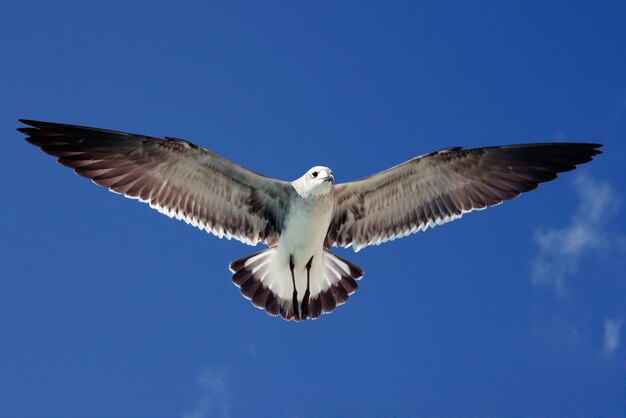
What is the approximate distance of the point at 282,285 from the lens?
10695 mm

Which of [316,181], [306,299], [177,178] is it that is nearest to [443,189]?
[316,181]

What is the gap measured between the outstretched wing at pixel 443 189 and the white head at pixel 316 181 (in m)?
0.74

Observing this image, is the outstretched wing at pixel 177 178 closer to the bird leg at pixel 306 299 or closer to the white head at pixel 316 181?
the white head at pixel 316 181

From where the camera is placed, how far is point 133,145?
33.7 feet

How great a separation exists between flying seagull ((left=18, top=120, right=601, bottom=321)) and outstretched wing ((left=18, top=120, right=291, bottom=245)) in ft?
0.04

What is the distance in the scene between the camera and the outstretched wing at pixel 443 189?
10.7m

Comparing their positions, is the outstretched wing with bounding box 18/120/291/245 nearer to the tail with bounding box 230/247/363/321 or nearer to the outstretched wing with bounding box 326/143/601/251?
the tail with bounding box 230/247/363/321

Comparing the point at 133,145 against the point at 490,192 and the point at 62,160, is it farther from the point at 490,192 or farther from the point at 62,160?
the point at 490,192

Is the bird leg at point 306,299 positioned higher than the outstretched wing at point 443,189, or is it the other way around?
the outstretched wing at point 443,189

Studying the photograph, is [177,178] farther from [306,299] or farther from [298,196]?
[306,299]

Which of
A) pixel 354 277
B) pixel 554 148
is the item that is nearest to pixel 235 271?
pixel 354 277

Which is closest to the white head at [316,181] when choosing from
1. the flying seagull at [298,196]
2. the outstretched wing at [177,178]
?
the flying seagull at [298,196]

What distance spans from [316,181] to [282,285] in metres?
1.53

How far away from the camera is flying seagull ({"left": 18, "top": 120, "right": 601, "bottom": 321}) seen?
1020 cm
